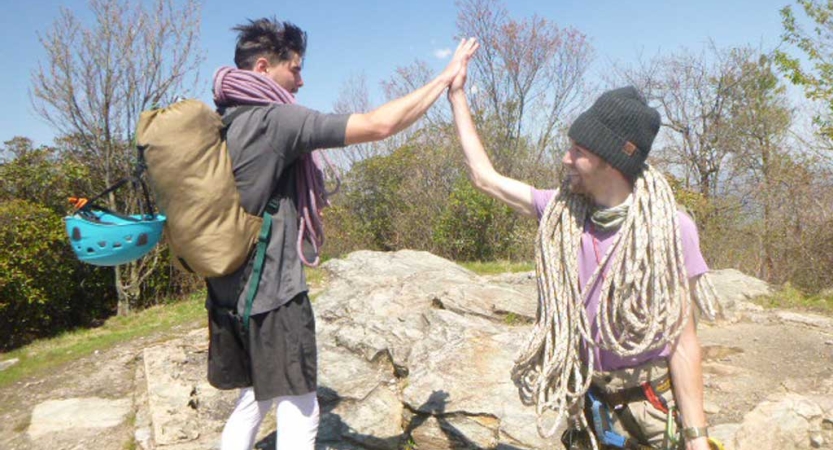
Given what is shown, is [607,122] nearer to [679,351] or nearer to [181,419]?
[679,351]

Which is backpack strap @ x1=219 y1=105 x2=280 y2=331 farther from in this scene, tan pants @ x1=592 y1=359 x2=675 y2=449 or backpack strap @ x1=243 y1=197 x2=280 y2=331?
tan pants @ x1=592 y1=359 x2=675 y2=449

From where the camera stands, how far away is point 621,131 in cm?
181

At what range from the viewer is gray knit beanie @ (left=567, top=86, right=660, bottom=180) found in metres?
1.81

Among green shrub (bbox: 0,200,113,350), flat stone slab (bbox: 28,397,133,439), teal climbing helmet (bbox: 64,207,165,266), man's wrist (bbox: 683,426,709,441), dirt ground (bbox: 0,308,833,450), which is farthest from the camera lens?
green shrub (bbox: 0,200,113,350)

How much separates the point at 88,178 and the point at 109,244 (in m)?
8.45

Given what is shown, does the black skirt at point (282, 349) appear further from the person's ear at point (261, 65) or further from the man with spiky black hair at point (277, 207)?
the person's ear at point (261, 65)

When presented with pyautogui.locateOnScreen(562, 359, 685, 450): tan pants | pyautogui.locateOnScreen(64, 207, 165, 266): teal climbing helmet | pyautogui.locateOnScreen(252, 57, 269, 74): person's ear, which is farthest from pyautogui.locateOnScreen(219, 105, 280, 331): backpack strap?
pyautogui.locateOnScreen(562, 359, 685, 450): tan pants

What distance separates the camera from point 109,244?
6.52ft

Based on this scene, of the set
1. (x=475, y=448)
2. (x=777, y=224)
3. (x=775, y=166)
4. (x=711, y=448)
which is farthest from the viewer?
(x=775, y=166)

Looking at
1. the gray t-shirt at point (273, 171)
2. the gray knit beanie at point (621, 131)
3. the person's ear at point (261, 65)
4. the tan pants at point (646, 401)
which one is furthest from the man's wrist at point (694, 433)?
the person's ear at point (261, 65)

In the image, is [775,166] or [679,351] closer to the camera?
[679,351]

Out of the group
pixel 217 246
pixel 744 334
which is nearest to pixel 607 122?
pixel 217 246

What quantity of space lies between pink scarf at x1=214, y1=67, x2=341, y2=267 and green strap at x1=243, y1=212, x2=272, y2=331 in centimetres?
14

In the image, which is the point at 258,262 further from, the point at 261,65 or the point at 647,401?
the point at 647,401
